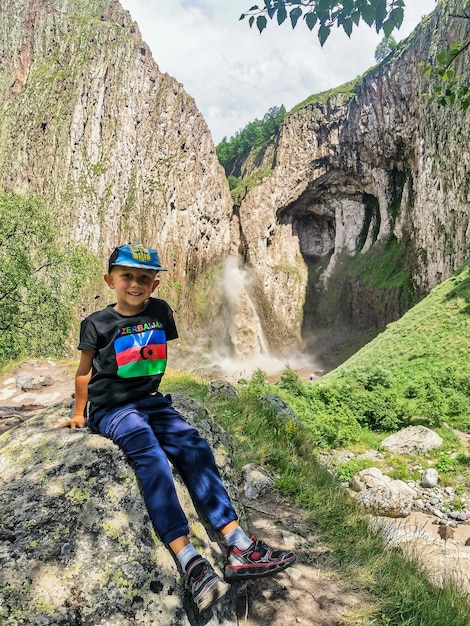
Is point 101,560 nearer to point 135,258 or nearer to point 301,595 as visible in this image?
point 301,595

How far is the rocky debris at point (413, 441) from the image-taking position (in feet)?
37.3

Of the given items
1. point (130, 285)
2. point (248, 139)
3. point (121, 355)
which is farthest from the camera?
point (248, 139)

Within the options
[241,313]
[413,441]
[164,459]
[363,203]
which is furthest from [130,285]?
[363,203]

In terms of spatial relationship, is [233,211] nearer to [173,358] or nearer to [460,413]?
[173,358]

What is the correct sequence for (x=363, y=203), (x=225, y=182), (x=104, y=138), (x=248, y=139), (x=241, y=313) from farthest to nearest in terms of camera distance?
(x=248, y=139) < (x=363, y=203) < (x=225, y=182) < (x=241, y=313) < (x=104, y=138)

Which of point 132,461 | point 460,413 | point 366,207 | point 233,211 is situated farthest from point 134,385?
point 366,207

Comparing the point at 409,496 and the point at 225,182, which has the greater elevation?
the point at 225,182

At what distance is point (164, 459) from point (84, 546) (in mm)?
598

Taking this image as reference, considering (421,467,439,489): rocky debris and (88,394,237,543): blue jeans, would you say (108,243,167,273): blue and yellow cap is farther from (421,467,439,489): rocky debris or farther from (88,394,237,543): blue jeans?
(421,467,439,489): rocky debris

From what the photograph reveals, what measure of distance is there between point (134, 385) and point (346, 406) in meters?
12.9

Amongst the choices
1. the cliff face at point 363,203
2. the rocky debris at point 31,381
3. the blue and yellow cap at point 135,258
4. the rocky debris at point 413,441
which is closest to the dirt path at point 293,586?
the blue and yellow cap at point 135,258

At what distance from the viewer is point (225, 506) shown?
7.91 feet

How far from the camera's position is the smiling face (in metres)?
2.87

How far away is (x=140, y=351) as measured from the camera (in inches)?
110
